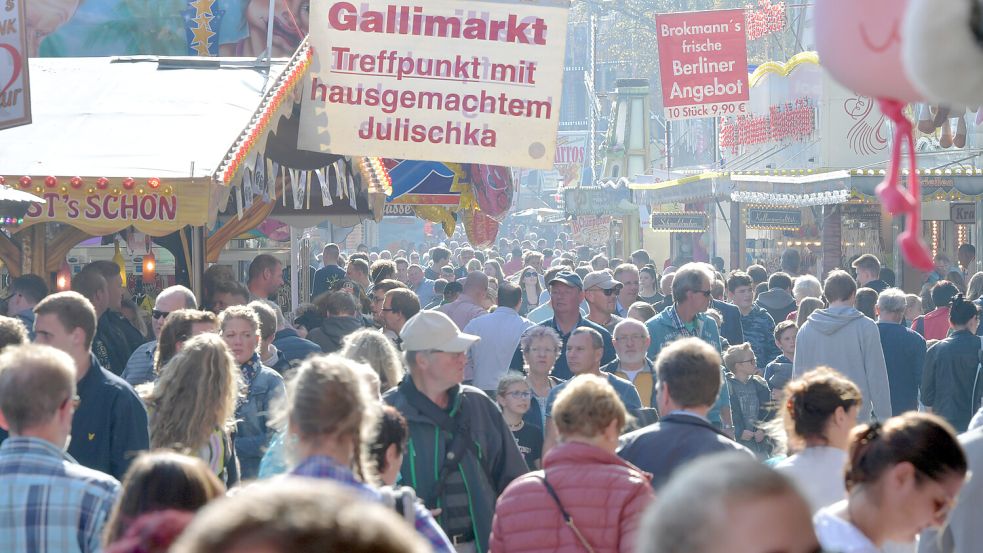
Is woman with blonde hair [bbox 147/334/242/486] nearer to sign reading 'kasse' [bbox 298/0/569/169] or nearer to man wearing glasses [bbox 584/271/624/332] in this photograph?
man wearing glasses [bbox 584/271/624/332]

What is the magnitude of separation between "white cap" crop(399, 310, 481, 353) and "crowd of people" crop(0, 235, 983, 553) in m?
0.01

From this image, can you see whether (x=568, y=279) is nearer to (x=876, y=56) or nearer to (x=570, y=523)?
(x=570, y=523)

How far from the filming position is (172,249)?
12.8 meters

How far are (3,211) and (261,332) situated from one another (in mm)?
2180

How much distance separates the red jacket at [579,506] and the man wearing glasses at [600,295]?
5.14 m

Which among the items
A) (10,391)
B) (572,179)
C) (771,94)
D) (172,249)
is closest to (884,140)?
(771,94)

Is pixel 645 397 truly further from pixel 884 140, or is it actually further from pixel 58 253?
pixel 884 140

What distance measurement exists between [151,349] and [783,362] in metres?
4.96

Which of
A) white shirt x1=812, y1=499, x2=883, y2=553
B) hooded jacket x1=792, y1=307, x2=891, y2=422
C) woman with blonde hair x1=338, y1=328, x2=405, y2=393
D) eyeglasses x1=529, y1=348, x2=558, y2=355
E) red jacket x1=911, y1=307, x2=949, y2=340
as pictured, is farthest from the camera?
red jacket x1=911, y1=307, x2=949, y2=340

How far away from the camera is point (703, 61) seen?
22.9 meters

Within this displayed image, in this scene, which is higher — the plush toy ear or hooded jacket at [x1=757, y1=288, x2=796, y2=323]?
the plush toy ear

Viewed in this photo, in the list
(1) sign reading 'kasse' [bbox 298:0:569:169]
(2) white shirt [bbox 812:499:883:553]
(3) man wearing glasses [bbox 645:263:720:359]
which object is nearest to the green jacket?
(2) white shirt [bbox 812:499:883:553]

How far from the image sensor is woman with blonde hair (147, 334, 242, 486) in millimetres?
5438

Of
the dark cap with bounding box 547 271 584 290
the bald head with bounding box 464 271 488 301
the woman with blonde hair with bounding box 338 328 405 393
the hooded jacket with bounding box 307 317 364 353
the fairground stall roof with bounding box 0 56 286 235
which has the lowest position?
the hooded jacket with bounding box 307 317 364 353
